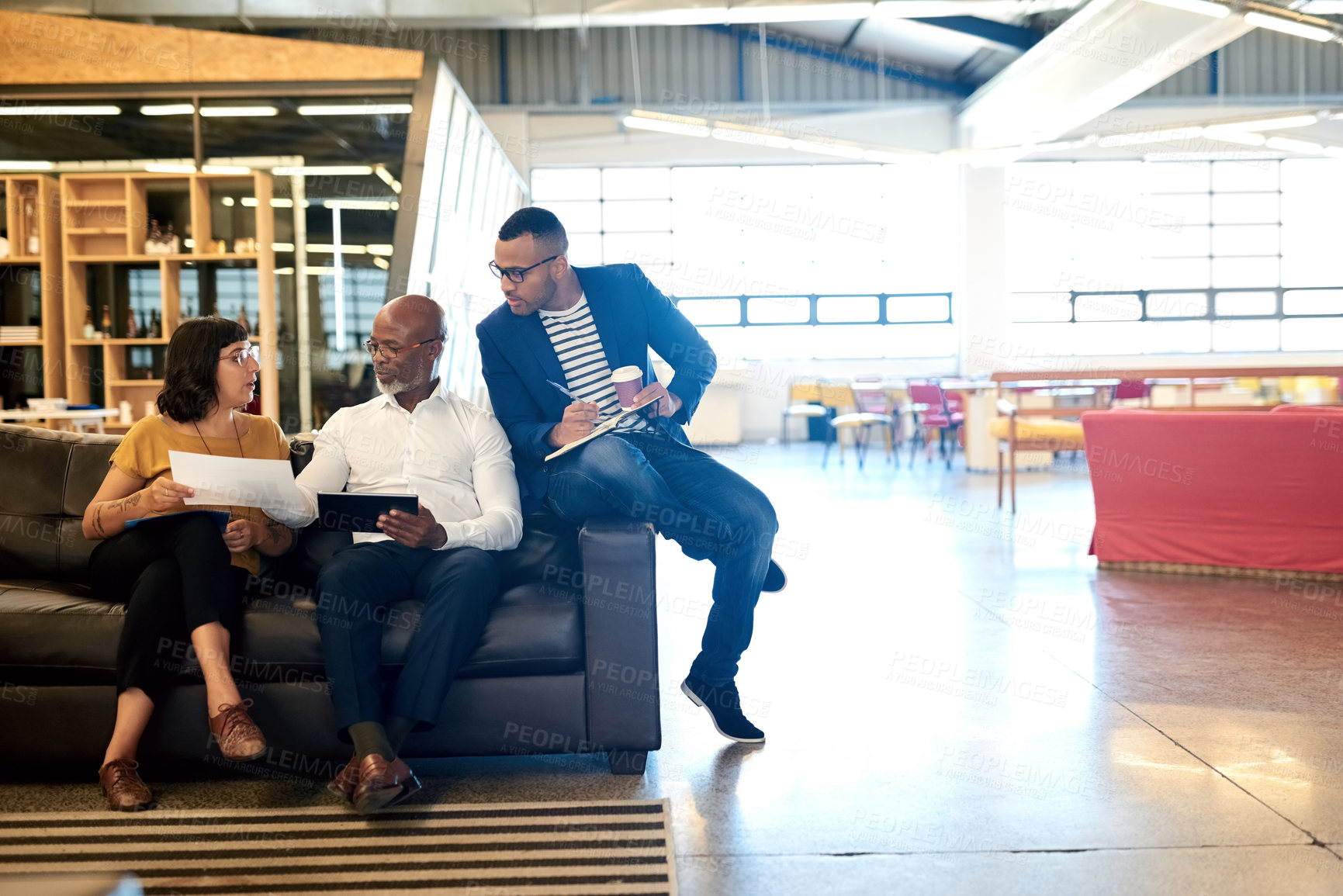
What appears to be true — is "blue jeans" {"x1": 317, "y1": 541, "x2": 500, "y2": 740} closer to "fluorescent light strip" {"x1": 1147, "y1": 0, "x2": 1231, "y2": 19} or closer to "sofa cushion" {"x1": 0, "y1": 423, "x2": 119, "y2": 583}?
"sofa cushion" {"x1": 0, "y1": 423, "x2": 119, "y2": 583}

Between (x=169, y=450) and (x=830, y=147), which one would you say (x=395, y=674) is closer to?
(x=169, y=450)

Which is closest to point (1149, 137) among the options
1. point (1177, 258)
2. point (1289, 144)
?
point (1289, 144)

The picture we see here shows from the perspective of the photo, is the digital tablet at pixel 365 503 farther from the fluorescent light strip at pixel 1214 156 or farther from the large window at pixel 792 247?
the fluorescent light strip at pixel 1214 156

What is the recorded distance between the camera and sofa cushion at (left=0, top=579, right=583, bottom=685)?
7.70 feet

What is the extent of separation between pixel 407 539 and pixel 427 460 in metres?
0.35

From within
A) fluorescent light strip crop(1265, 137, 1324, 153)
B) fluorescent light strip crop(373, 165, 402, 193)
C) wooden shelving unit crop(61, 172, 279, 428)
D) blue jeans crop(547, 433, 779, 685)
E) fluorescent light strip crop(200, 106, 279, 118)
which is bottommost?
blue jeans crop(547, 433, 779, 685)

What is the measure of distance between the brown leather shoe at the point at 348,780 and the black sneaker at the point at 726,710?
2.98 feet

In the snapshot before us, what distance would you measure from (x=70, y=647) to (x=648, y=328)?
5.29ft

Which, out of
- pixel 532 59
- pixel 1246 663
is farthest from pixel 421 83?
pixel 532 59

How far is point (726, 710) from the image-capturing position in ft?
8.82

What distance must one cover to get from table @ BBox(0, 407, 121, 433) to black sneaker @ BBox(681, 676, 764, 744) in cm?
450

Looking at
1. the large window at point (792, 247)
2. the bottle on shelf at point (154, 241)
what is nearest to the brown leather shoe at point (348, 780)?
the bottle on shelf at point (154, 241)

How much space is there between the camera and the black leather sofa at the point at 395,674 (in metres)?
2.36

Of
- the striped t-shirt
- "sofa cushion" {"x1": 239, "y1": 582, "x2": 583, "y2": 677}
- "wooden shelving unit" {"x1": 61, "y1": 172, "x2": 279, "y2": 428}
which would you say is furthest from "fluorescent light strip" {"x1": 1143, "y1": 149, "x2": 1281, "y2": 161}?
"sofa cushion" {"x1": 239, "y1": 582, "x2": 583, "y2": 677}
